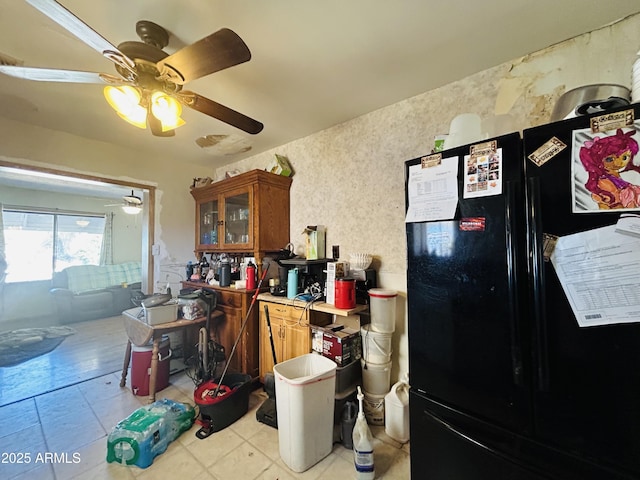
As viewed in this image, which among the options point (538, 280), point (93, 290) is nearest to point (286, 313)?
point (538, 280)

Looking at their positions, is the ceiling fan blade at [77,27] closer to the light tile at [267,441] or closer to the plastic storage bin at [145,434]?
the plastic storage bin at [145,434]

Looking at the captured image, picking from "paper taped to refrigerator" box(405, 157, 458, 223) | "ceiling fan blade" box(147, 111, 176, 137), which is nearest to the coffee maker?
"paper taped to refrigerator" box(405, 157, 458, 223)

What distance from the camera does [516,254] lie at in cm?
99

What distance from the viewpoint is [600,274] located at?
33.2 inches

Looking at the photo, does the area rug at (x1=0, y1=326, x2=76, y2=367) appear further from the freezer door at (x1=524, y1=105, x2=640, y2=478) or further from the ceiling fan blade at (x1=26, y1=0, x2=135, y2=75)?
the freezer door at (x1=524, y1=105, x2=640, y2=478)

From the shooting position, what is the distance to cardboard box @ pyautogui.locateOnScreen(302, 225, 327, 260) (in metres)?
2.41

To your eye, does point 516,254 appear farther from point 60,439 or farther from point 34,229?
point 34,229

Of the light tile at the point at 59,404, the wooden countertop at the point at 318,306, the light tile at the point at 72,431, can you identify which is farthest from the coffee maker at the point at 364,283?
the light tile at the point at 59,404

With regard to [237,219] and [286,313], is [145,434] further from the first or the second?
[237,219]

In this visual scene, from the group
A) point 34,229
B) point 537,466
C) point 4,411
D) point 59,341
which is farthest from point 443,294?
point 34,229

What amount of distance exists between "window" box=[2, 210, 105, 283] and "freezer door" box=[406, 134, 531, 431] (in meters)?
7.12

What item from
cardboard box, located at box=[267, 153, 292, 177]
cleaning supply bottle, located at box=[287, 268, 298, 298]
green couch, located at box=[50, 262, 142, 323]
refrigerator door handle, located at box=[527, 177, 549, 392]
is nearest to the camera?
refrigerator door handle, located at box=[527, 177, 549, 392]

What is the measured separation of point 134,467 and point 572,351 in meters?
2.34

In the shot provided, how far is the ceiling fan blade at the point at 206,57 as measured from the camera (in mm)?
991
